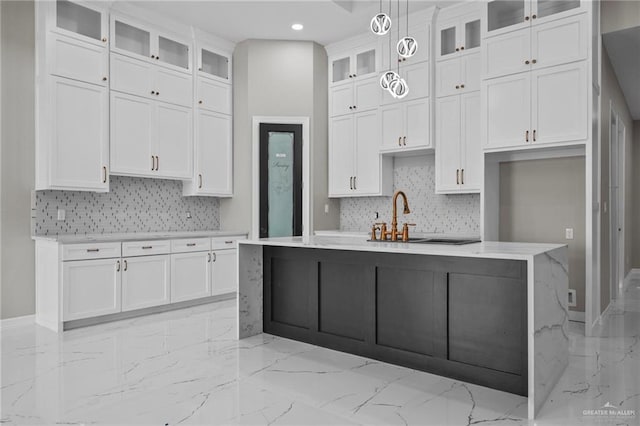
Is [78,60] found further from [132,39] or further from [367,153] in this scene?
[367,153]

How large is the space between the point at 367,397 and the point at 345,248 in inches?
39.3

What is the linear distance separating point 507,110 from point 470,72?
2.76 ft

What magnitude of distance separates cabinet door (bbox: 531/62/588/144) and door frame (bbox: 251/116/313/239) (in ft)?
9.42

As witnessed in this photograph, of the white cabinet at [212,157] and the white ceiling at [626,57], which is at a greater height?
the white ceiling at [626,57]

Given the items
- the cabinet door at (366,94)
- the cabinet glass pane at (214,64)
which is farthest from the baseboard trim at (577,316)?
the cabinet glass pane at (214,64)

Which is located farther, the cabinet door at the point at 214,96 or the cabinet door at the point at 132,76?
the cabinet door at the point at 214,96

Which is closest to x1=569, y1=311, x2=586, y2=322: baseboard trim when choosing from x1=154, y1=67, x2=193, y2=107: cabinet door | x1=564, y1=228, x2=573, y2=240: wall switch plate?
x1=564, y1=228, x2=573, y2=240: wall switch plate

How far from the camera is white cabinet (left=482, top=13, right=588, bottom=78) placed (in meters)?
4.07

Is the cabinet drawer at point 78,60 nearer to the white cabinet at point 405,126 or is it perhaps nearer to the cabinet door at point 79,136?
the cabinet door at point 79,136

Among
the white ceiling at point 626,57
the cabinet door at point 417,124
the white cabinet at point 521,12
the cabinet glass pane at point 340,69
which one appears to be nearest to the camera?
the white cabinet at point 521,12

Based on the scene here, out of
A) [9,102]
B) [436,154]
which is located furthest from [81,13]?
[436,154]

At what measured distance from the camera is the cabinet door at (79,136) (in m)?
4.48

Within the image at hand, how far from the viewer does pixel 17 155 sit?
452 cm

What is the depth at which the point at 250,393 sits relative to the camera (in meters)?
2.72
